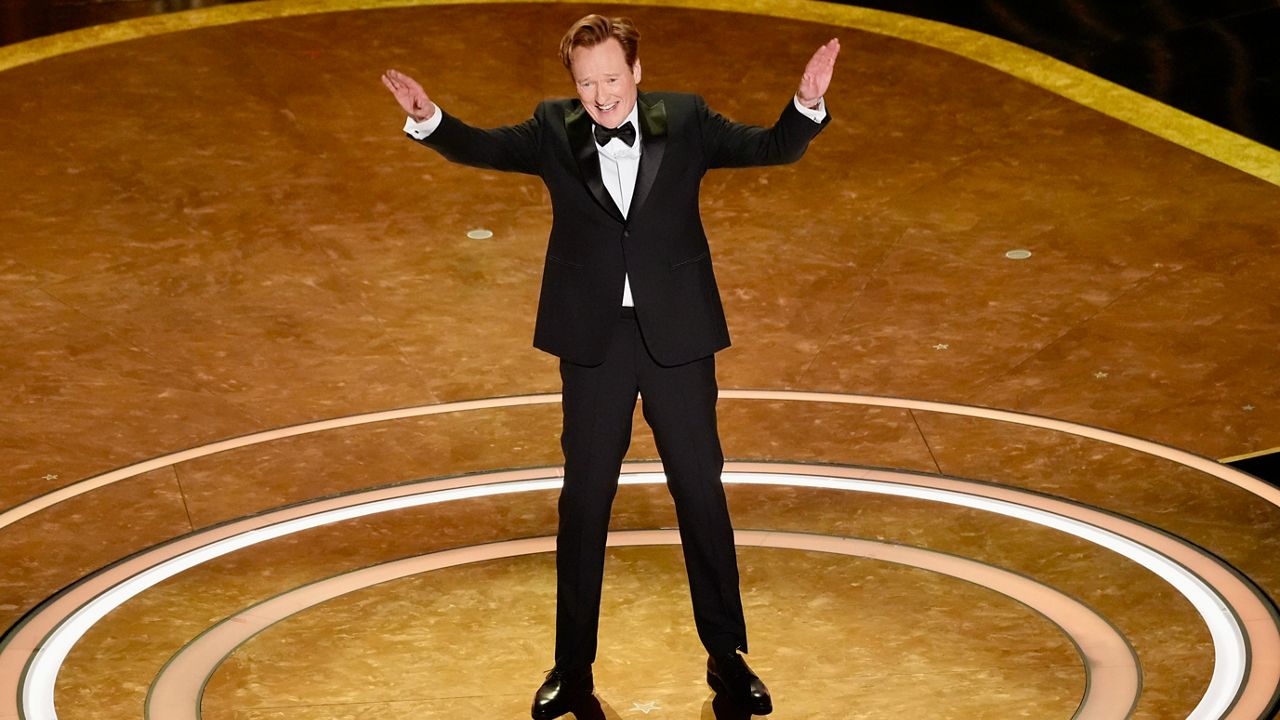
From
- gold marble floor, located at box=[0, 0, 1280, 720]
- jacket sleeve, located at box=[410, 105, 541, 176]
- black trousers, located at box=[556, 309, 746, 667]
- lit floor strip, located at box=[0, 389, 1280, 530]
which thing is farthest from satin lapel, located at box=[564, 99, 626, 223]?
lit floor strip, located at box=[0, 389, 1280, 530]

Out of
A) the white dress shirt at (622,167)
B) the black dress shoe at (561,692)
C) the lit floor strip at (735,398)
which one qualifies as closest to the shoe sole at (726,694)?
the black dress shoe at (561,692)

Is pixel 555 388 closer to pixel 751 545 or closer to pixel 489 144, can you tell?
pixel 751 545

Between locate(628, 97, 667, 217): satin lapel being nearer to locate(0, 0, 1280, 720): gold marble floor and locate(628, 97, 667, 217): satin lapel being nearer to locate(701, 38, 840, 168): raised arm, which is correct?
locate(701, 38, 840, 168): raised arm

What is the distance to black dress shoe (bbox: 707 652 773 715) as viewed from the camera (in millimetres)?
3551

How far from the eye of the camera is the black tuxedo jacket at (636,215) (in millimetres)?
3455

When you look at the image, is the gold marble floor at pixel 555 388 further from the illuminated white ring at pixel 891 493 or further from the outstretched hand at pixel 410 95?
the outstretched hand at pixel 410 95

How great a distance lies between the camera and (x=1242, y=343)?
587 cm

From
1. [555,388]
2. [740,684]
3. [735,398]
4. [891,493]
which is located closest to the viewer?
[740,684]

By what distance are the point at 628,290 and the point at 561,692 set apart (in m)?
0.90

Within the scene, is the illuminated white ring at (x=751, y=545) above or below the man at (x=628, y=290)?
below

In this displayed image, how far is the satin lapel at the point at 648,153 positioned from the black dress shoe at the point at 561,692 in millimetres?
1035

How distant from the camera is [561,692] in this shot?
3615 millimetres

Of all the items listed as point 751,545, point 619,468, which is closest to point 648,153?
point 619,468

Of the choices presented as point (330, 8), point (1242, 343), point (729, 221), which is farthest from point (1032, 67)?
point (330, 8)
